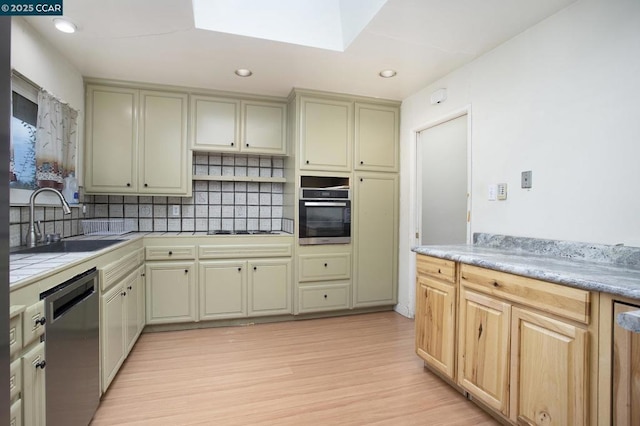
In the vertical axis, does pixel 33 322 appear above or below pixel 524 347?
above

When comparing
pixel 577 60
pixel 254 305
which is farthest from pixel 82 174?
pixel 577 60

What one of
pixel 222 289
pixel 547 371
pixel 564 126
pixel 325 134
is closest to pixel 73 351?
pixel 222 289

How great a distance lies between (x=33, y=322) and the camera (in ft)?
3.71

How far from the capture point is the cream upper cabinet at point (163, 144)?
303 cm

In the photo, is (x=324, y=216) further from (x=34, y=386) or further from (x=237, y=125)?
(x=34, y=386)

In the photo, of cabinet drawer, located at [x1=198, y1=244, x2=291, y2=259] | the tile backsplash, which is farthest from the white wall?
the tile backsplash

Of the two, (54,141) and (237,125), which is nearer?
(54,141)

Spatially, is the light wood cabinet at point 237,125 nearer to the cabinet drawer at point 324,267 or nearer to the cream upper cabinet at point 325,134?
the cream upper cabinet at point 325,134

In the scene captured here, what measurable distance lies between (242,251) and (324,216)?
0.90 meters

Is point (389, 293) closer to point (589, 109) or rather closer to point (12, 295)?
point (589, 109)

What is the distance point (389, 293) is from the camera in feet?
11.5

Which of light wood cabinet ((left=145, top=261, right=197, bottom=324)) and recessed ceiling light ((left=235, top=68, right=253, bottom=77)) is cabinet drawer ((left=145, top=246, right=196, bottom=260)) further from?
recessed ceiling light ((left=235, top=68, right=253, bottom=77))

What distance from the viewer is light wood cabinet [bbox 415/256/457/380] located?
196cm

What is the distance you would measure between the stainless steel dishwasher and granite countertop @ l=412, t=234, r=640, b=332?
1.92 m
